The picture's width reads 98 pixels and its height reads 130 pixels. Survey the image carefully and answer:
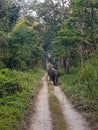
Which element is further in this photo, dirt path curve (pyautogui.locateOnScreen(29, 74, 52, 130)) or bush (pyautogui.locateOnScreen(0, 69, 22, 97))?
bush (pyautogui.locateOnScreen(0, 69, 22, 97))

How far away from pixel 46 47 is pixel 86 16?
42.3 metres

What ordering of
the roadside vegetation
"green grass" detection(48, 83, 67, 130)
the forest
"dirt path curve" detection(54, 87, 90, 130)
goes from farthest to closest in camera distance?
the forest, the roadside vegetation, "dirt path curve" detection(54, 87, 90, 130), "green grass" detection(48, 83, 67, 130)

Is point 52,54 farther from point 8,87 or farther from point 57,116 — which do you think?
point 57,116

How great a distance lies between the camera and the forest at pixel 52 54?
16878 mm

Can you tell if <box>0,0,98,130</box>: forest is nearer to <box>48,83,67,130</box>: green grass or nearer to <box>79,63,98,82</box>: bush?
<box>79,63,98,82</box>: bush

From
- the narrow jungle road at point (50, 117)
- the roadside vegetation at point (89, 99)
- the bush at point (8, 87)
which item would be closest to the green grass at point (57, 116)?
the narrow jungle road at point (50, 117)

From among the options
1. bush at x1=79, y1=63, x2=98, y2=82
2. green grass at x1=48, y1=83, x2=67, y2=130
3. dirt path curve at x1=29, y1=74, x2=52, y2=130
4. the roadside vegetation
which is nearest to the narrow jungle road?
dirt path curve at x1=29, y1=74, x2=52, y2=130

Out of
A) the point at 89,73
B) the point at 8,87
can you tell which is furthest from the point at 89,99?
the point at 8,87

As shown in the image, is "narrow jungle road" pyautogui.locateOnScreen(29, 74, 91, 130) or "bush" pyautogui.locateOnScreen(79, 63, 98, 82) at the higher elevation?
"bush" pyautogui.locateOnScreen(79, 63, 98, 82)

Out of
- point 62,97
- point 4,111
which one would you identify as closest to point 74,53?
point 62,97

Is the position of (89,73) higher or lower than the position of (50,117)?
higher

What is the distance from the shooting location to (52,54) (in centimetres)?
4219

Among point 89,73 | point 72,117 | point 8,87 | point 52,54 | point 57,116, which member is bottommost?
point 52,54

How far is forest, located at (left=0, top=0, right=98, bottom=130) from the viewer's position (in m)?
16.9
